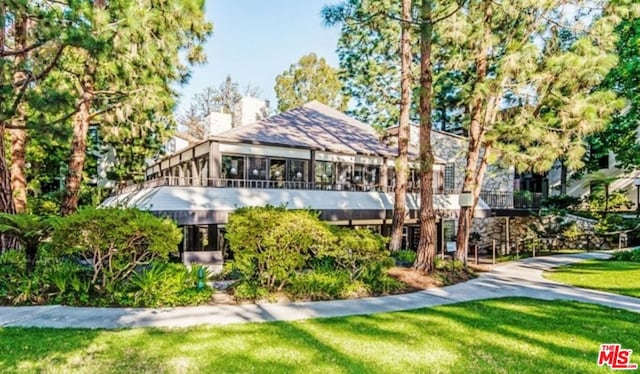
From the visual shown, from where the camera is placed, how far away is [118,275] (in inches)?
336

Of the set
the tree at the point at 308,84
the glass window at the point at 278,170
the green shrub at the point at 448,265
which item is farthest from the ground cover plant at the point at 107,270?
the tree at the point at 308,84

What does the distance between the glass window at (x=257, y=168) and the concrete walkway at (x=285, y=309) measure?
26.3 feet

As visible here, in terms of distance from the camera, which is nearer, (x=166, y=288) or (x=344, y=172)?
(x=166, y=288)

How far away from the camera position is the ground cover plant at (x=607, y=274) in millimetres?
10336

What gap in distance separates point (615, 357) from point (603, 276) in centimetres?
810

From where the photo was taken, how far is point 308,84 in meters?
42.6

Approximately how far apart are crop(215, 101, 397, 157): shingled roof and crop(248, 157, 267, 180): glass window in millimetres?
805

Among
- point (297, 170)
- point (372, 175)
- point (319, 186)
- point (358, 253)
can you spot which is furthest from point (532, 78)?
point (297, 170)

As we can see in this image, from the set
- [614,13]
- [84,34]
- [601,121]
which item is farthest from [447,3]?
[84,34]

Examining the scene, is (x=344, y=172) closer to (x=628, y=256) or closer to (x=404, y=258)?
(x=404, y=258)

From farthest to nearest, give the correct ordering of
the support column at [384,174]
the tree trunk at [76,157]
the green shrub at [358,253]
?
1. the support column at [384,174]
2. the tree trunk at [76,157]
3. the green shrub at [358,253]

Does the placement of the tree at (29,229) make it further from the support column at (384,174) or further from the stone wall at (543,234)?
the stone wall at (543,234)

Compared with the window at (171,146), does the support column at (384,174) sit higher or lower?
lower

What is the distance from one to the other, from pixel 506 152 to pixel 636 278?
508cm
